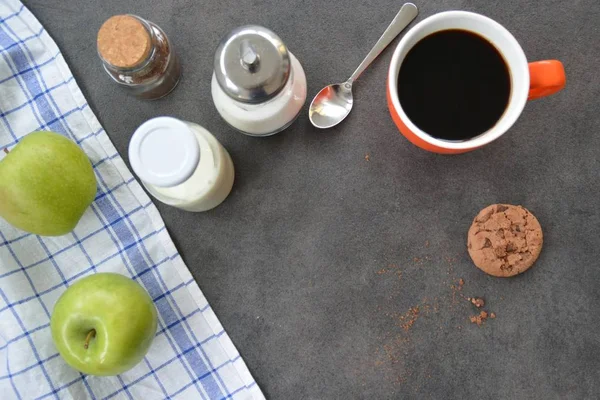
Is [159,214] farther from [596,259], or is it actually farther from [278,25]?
[596,259]

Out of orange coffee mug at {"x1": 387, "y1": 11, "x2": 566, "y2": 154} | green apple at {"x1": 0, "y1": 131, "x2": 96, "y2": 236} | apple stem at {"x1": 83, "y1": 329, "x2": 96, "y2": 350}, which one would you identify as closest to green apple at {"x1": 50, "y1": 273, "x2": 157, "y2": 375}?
apple stem at {"x1": 83, "y1": 329, "x2": 96, "y2": 350}

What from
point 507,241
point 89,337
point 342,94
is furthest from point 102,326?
point 507,241

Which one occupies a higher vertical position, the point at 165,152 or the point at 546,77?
the point at 546,77

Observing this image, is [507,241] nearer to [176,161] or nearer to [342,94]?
[342,94]

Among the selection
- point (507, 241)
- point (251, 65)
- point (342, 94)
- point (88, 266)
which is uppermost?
point (251, 65)

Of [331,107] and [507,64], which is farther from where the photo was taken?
[331,107]

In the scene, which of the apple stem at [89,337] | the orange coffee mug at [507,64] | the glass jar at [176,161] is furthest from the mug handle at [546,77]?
the apple stem at [89,337]
